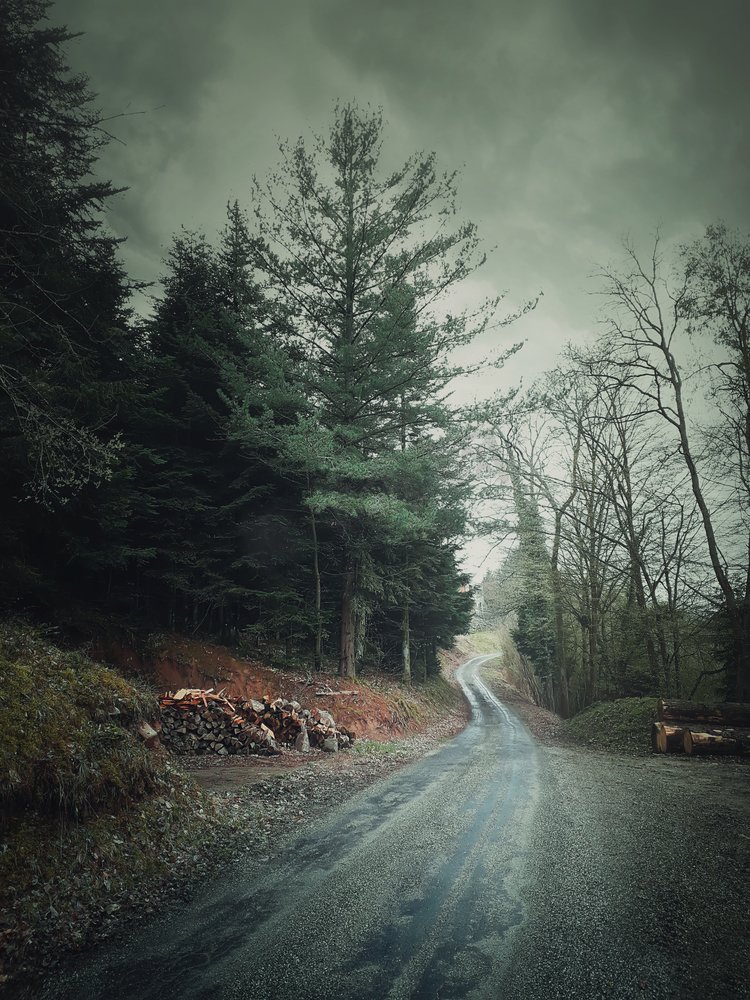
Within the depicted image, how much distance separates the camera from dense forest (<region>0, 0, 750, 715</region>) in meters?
9.38

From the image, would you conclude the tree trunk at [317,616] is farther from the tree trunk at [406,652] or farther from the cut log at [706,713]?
the cut log at [706,713]

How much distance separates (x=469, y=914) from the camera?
3.46m

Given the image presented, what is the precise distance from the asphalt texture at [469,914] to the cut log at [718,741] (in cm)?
393

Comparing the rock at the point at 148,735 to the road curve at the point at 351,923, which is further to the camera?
the rock at the point at 148,735

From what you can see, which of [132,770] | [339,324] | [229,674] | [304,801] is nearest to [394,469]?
[339,324]

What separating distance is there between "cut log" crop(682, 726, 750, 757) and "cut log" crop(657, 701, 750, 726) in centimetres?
28

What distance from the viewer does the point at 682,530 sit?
14.4 metres

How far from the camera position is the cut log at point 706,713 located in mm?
9883

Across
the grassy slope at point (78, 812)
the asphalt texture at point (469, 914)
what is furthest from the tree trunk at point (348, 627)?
the grassy slope at point (78, 812)

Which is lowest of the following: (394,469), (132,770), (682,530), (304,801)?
(304,801)

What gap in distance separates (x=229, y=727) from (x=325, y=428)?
837 centimetres

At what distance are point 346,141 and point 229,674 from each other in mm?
16452

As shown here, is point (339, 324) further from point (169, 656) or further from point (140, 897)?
point (140, 897)

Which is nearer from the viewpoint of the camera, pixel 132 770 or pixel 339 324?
A: pixel 132 770
